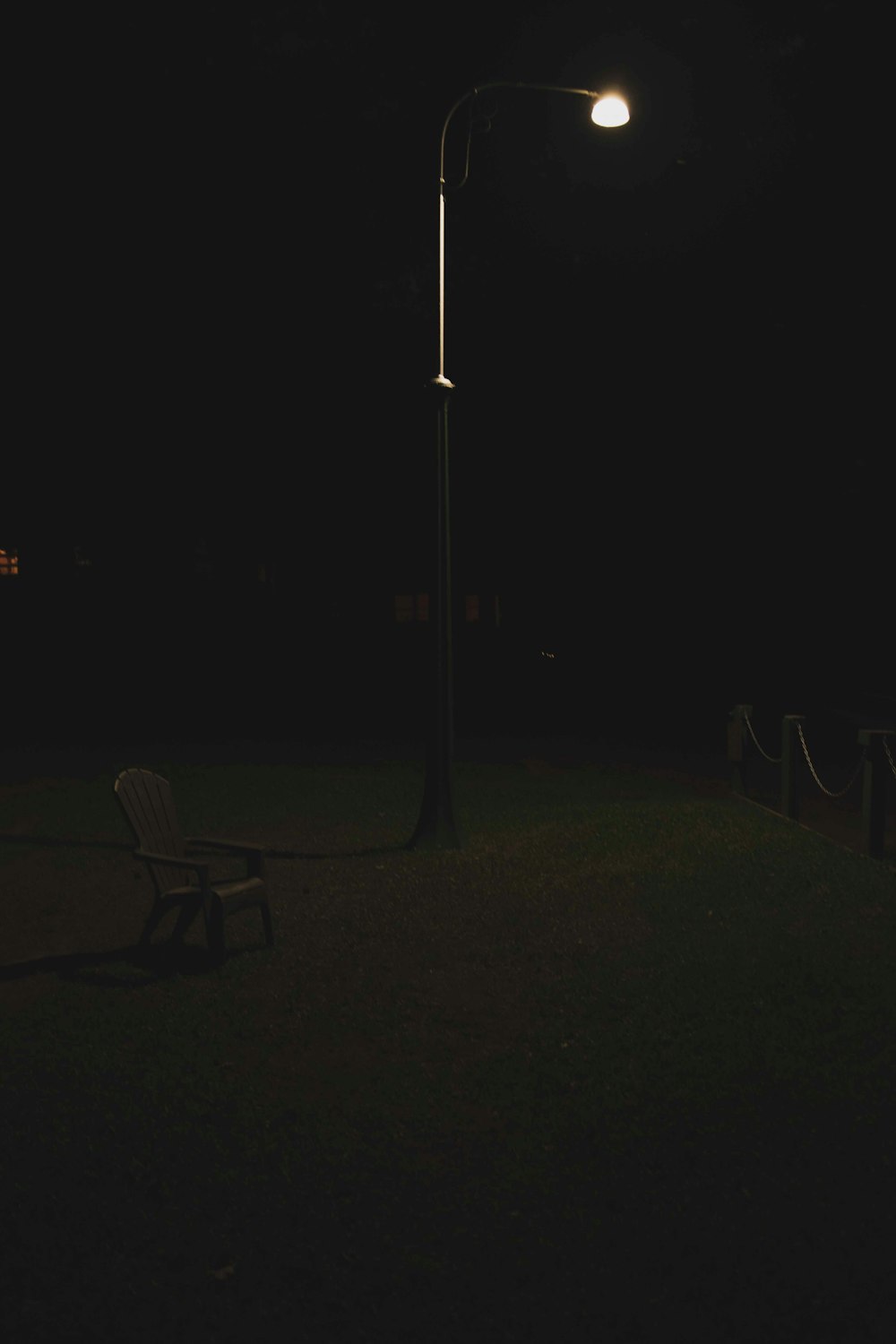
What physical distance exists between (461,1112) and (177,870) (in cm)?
324

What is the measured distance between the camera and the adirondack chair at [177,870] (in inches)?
268

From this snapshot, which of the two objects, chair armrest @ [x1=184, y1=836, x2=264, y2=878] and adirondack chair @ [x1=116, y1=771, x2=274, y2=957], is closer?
adirondack chair @ [x1=116, y1=771, x2=274, y2=957]

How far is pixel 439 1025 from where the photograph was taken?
5836 millimetres

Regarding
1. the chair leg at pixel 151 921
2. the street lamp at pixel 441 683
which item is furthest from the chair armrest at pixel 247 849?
the street lamp at pixel 441 683

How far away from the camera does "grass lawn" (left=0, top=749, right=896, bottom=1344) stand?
339 centimetres

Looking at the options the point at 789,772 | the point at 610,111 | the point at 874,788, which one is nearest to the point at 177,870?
the point at 874,788

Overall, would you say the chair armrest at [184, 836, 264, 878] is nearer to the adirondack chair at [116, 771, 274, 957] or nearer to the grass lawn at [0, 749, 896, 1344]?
the adirondack chair at [116, 771, 274, 957]

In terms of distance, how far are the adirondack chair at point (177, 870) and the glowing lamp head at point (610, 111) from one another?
7.21 meters

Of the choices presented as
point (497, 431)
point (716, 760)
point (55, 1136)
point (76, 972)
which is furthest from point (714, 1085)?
point (497, 431)

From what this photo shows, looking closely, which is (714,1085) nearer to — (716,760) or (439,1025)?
(439,1025)

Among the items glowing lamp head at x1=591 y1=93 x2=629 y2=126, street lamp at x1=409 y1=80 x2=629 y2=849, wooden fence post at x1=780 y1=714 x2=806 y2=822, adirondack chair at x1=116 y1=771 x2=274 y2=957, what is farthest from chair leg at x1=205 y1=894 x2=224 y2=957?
glowing lamp head at x1=591 y1=93 x2=629 y2=126

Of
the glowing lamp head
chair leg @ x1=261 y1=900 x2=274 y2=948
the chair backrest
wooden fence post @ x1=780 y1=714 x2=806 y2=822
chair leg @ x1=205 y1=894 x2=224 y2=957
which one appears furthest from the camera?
wooden fence post @ x1=780 y1=714 x2=806 y2=822

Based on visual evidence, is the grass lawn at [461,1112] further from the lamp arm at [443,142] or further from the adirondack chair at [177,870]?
the lamp arm at [443,142]

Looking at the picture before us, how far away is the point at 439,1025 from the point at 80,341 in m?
27.4
